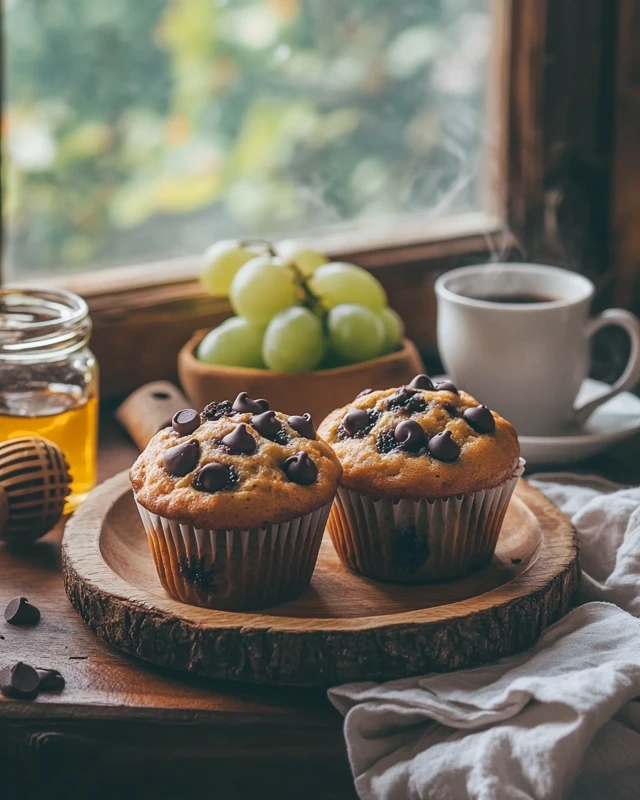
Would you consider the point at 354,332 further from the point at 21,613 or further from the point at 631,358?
the point at 21,613

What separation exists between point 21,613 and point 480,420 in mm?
597

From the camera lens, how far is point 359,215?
2.34 m

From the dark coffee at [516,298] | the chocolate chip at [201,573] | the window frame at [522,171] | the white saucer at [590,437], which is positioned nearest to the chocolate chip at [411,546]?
the chocolate chip at [201,573]

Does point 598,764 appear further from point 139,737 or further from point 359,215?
point 359,215

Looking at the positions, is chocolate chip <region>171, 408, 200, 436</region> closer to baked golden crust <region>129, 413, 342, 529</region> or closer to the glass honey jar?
baked golden crust <region>129, 413, 342, 529</region>

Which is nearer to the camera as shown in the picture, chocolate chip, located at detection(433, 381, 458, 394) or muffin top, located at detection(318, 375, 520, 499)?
muffin top, located at detection(318, 375, 520, 499)

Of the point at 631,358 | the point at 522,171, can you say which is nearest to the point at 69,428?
the point at 631,358

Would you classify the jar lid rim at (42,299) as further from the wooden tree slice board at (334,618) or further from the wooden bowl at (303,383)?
the wooden tree slice board at (334,618)

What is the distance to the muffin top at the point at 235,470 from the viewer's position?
120 centimetres

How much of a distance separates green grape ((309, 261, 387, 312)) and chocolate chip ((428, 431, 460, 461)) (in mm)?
560

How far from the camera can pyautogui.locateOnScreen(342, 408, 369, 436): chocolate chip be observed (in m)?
1.36

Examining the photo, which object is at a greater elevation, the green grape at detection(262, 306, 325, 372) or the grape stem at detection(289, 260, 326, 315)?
the grape stem at detection(289, 260, 326, 315)

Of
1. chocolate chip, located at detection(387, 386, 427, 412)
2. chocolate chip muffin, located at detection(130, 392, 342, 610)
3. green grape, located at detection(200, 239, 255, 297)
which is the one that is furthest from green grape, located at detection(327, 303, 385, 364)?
chocolate chip muffin, located at detection(130, 392, 342, 610)

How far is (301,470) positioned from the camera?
1.23 m
